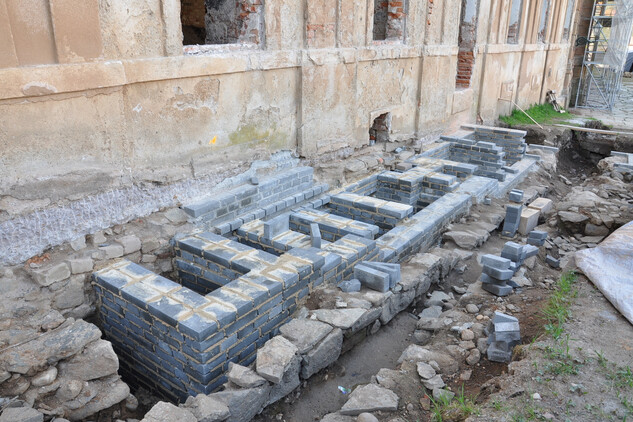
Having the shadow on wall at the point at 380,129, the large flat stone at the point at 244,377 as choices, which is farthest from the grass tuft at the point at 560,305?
the shadow on wall at the point at 380,129

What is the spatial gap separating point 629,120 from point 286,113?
41.6 ft

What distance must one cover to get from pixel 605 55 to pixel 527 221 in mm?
13086

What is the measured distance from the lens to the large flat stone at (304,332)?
3.76m

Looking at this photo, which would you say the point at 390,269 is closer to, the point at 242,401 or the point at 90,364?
the point at 242,401

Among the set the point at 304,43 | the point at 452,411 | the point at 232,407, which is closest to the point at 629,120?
the point at 304,43

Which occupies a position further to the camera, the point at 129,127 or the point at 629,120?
the point at 629,120

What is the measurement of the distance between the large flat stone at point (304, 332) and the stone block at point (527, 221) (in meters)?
3.92

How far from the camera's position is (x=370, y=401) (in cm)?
337

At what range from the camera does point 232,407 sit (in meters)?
3.26

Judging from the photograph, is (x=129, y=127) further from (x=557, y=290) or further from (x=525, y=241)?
(x=525, y=241)

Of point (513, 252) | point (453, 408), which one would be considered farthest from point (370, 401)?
point (513, 252)

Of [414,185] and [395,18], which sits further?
[395,18]

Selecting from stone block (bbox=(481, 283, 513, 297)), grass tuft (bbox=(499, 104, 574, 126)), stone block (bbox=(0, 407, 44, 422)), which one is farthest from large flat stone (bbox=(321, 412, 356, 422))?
grass tuft (bbox=(499, 104, 574, 126))

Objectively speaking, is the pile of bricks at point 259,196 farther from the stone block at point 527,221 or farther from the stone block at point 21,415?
the stone block at point 527,221
